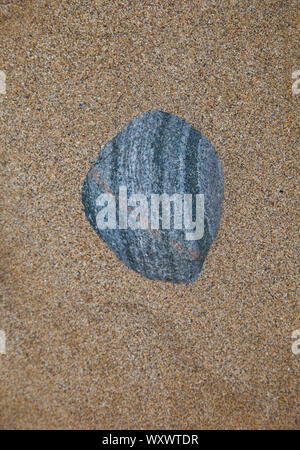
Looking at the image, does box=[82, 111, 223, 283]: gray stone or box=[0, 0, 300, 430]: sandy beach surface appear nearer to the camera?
box=[82, 111, 223, 283]: gray stone

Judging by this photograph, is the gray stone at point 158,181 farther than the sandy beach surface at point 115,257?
No

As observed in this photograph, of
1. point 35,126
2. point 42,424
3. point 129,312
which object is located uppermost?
point 35,126

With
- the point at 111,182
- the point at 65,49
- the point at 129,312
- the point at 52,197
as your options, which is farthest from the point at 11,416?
the point at 65,49

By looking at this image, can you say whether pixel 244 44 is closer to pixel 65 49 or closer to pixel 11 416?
pixel 65 49

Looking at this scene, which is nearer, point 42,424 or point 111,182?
point 111,182

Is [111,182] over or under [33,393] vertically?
over

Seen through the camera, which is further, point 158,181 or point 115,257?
point 115,257
